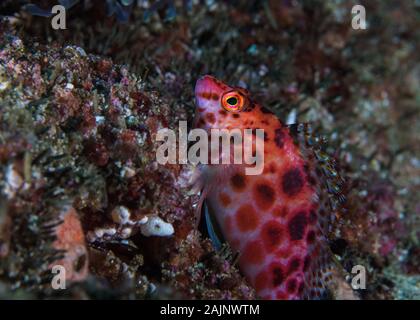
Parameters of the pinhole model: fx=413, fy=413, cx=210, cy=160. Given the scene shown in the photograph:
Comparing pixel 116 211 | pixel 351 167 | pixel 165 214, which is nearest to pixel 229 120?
pixel 165 214

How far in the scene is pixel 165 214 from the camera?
3547 millimetres

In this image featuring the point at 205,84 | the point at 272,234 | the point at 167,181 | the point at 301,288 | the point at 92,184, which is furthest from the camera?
the point at 205,84

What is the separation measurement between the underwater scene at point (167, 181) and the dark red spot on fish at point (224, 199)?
14 mm

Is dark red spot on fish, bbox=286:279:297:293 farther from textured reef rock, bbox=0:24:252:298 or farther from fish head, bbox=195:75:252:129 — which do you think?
fish head, bbox=195:75:252:129

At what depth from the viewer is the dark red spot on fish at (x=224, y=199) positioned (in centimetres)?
385

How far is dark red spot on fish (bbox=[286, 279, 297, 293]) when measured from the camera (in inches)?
144

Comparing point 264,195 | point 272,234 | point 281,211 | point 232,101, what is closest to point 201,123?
point 232,101

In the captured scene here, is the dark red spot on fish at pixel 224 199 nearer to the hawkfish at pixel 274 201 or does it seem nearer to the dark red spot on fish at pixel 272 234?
the hawkfish at pixel 274 201

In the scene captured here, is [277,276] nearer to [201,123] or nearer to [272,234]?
[272,234]

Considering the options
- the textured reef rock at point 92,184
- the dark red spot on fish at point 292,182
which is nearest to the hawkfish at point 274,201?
the dark red spot on fish at point 292,182

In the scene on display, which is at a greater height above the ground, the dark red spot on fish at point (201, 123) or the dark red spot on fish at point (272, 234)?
the dark red spot on fish at point (201, 123)

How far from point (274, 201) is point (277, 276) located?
67cm

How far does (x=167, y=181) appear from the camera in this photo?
3516 mm
